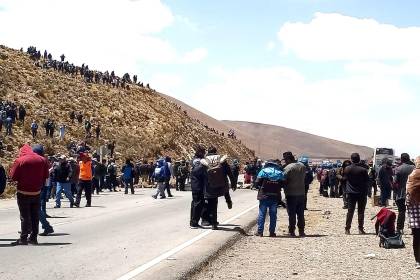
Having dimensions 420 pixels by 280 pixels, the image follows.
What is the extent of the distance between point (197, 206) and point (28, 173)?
4452 millimetres

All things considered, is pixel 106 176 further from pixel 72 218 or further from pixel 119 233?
pixel 119 233

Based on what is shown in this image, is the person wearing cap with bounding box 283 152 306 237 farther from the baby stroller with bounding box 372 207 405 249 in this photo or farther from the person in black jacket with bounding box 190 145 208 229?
the baby stroller with bounding box 372 207 405 249

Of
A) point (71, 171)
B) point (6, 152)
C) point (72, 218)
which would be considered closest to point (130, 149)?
point (6, 152)

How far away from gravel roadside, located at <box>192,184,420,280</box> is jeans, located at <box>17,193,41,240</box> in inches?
141

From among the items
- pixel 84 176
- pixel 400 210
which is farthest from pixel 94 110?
pixel 400 210

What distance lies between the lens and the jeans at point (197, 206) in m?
14.6

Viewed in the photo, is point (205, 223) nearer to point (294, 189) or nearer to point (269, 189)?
point (269, 189)

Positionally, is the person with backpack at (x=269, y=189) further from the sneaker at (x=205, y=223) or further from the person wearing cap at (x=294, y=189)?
the sneaker at (x=205, y=223)

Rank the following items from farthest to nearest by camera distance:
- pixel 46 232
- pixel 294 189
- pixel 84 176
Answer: pixel 84 176, pixel 294 189, pixel 46 232

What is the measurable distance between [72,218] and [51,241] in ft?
16.4

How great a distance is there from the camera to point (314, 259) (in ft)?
35.4

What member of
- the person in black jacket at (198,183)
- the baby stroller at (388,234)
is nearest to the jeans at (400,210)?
the baby stroller at (388,234)

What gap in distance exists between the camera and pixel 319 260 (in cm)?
1069

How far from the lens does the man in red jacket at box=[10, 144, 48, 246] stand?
37.8 ft
